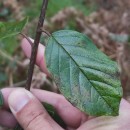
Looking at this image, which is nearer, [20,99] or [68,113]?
[20,99]

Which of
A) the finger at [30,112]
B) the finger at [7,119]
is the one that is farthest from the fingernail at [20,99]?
the finger at [7,119]

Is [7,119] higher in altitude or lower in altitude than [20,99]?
lower

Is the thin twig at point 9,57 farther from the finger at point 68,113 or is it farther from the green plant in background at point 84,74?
the green plant in background at point 84,74

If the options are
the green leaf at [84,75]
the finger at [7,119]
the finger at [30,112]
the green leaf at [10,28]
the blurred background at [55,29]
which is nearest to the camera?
the green leaf at [84,75]

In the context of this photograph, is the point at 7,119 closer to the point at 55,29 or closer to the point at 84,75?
the point at 84,75


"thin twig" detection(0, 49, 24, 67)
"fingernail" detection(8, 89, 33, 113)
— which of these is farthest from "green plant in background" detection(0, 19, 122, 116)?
"thin twig" detection(0, 49, 24, 67)

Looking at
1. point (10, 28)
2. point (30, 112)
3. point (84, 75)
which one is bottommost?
point (30, 112)

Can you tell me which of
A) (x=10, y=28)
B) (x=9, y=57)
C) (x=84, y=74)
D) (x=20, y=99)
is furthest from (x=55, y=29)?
(x=84, y=74)
